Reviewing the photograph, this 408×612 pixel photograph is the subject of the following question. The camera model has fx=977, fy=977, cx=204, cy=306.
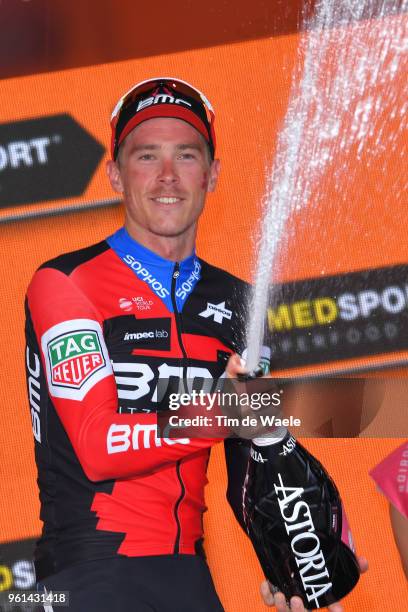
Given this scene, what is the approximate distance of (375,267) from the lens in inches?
112

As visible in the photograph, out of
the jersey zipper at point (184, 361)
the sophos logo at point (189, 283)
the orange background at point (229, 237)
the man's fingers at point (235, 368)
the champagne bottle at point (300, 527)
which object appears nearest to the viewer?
the man's fingers at point (235, 368)

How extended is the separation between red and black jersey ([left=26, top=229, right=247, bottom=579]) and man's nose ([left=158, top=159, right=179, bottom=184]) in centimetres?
17

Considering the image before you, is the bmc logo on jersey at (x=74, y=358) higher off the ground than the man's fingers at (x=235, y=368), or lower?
higher

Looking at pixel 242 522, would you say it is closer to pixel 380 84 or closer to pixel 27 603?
pixel 27 603

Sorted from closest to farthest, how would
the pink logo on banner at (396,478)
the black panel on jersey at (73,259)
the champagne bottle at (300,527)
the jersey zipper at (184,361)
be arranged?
the pink logo on banner at (396,478) → the champagne bottle at (300,527) → the jersey zipper at (184,361) → the black panel on jersey at (73,259)

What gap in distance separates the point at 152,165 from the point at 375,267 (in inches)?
36.2

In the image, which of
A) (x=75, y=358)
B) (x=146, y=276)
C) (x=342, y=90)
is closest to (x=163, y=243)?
(x=146, y=276)

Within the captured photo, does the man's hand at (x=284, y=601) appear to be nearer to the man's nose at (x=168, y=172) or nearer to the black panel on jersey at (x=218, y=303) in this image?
the black panel on jersey at (x=218, y=303)

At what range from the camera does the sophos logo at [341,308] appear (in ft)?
9.21

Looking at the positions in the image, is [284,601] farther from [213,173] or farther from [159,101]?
[159,101]

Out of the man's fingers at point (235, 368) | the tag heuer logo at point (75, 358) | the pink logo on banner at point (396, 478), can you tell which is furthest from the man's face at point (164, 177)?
the pink logo on banner at point (396, 478)

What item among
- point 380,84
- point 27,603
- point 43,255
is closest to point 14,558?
point 27,603

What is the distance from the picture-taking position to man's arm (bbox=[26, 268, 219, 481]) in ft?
5.80

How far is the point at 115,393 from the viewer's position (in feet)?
6.22
